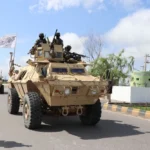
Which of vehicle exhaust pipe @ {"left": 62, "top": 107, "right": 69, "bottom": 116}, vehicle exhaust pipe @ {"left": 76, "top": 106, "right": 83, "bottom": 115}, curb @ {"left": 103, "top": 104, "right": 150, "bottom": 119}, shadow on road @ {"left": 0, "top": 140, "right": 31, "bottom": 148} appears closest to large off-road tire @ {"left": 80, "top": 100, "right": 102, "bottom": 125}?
vehicle exhaust pipe @ {"left": 76, "top": 106, "right": 83, "bottom": 115}

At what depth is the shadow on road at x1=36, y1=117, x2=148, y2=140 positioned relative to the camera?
8.34 metres

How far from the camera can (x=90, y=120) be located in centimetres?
963

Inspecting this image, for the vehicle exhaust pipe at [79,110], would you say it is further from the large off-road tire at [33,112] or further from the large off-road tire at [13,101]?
the large off-road tire at [13,101]

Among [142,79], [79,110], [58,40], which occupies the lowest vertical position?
[79,110]

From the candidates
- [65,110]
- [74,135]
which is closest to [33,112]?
[65,110]

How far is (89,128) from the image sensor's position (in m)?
9.30

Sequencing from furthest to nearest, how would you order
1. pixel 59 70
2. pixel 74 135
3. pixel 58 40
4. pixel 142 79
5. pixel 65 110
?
pixel 142 79
pixel 58 40
pixel 59 70
pixel 65 110
pixel 74 135

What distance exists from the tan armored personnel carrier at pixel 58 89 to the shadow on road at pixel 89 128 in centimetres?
37

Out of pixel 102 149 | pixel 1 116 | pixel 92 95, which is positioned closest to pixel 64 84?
pixel 92 95

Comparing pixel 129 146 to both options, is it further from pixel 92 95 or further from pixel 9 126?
pixel 9 126

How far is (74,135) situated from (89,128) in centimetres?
115

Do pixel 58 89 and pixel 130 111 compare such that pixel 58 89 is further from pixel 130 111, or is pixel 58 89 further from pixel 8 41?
pixel 8 41

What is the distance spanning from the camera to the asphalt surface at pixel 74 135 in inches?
275

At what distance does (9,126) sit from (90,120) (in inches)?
89.5
